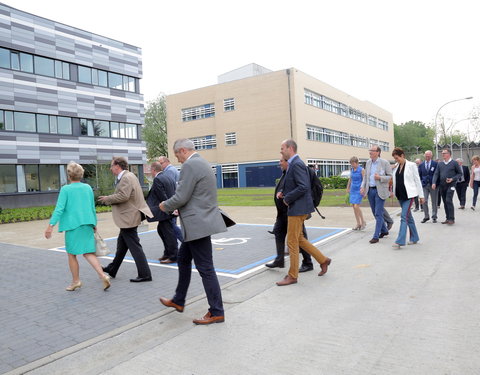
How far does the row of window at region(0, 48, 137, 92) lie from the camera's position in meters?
25.9

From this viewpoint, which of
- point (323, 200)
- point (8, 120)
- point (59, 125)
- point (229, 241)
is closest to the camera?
point (229, 241)

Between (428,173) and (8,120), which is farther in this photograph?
(8,120)

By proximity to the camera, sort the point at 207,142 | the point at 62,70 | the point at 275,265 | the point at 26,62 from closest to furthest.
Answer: the point at 275,265, the point at 26,62, the point at 62,70, the point at 207,142

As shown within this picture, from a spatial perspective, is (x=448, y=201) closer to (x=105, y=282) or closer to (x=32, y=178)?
(x=105, y=282)

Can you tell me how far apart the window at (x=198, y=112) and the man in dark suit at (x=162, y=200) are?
141 ft

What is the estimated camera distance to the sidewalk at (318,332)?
3111 mm

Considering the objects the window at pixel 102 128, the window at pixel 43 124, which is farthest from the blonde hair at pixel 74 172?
the window at pixel 102 128

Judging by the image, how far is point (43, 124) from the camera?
27.7 meters

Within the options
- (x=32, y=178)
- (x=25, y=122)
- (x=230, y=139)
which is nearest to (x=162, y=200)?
(x=32, y=178)

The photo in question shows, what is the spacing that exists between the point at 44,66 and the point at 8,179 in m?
8.34

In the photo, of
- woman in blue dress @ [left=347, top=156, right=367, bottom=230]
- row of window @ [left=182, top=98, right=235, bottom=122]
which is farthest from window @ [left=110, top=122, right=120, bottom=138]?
woman in blue dress @ [left=347, top=156, right=367, bottom=230]

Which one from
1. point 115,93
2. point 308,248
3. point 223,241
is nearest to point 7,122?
point 115,93

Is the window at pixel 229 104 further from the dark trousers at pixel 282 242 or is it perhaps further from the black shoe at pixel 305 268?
the black shoe at pixel 305 268

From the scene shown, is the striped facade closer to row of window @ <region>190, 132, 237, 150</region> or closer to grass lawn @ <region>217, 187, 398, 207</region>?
grass lawn @ <region>217, 187, 398, 207</region>
